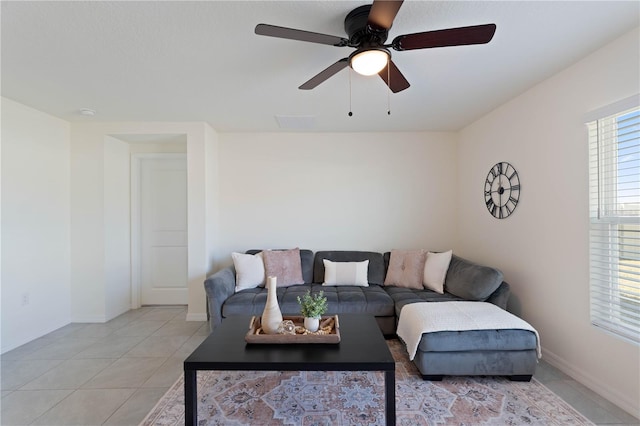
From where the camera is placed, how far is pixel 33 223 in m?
3.07

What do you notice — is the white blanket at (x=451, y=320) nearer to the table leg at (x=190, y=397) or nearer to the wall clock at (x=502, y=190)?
the wall clock at (x=502, y=190)

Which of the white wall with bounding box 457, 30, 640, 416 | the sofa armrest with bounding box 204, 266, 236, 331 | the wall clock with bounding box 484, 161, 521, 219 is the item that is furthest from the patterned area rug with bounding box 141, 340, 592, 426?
the wall clock with bounding box 484, 161, 521, 219

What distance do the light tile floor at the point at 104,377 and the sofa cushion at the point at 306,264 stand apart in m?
1.21

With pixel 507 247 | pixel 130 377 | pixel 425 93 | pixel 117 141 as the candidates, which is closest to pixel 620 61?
pixel 425 93

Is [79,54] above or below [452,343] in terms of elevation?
above

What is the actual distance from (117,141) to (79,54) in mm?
1980

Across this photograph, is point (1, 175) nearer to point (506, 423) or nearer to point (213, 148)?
point (213, 148)

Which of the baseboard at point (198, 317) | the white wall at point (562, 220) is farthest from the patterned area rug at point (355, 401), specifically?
the baseboard at point (198, 317)

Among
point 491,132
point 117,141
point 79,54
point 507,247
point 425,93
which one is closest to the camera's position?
point 79,54

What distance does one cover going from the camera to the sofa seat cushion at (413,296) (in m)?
2.81

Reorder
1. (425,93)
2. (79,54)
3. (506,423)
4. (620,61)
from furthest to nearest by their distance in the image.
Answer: (425,93) → (79,54) → (620,61) → (506,423)

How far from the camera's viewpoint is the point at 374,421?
175 cm

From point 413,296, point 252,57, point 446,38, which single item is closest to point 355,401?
point 413,296

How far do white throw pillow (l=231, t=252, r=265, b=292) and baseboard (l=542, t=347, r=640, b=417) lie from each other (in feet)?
9.11
